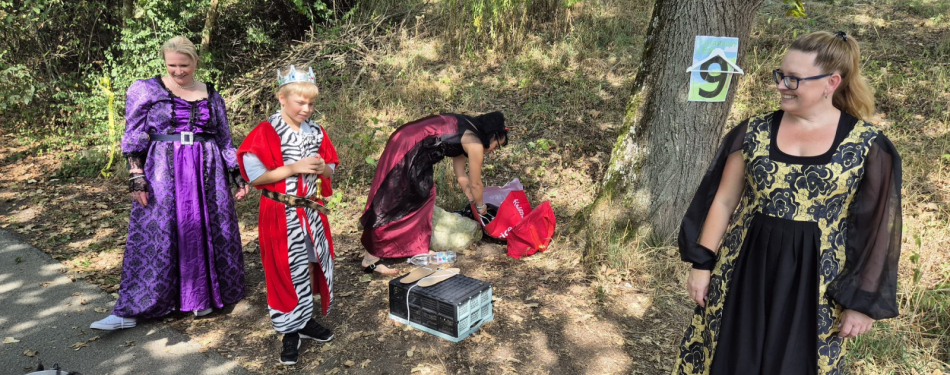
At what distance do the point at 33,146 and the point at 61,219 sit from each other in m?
3.66

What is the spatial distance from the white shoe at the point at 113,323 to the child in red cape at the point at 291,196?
120 centimetres

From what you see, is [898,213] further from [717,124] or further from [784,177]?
[717,124]

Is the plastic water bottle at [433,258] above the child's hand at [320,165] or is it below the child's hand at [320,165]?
below

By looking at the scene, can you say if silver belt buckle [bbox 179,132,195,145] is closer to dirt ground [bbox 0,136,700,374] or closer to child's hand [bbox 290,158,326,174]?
child's hand [bbox 290,158,326,174]

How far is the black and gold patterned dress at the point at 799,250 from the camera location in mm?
2137

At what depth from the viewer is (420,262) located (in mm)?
5051

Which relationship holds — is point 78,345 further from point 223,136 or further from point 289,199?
point 289,199

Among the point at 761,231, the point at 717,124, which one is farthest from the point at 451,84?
the point at 761,231

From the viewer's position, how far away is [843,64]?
216 cm

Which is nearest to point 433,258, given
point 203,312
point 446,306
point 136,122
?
point 446,306

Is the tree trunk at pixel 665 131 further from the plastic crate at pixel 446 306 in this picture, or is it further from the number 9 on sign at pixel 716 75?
the plastic crate at pixel 446 306

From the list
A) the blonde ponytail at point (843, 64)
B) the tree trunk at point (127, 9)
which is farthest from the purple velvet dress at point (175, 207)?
the tree trunk at point (127, 9)

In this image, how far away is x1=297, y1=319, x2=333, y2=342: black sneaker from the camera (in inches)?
152

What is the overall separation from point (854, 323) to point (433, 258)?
3.39 meters
